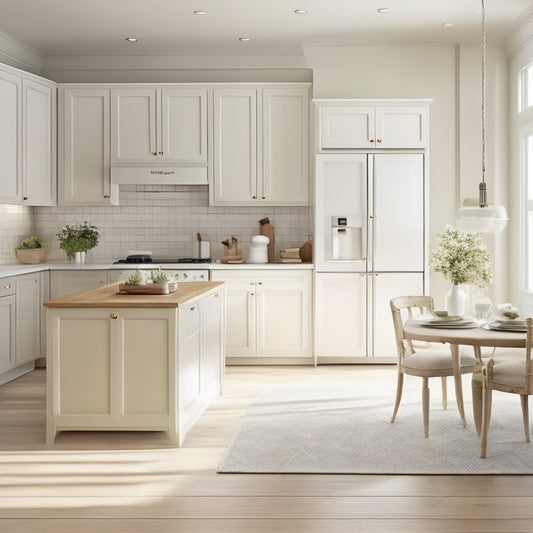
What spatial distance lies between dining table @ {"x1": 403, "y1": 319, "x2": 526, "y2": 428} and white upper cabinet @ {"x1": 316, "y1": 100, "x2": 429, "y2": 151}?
258 centimetres

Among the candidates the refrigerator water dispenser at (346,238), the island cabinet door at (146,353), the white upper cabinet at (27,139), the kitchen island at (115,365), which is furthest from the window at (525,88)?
the white upper cabinet at (27,139)

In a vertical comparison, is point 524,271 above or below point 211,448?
above

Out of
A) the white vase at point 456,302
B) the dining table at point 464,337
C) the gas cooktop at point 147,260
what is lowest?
the dining table at point 464,337

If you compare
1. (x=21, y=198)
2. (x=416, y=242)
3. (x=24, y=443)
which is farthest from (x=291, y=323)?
(x=24, y=443)

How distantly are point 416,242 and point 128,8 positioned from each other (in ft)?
10.4

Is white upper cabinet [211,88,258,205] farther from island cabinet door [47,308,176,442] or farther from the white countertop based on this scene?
island cabinet door [47,308,176,442]

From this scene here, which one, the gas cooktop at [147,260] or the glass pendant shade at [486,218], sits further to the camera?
the gas cooktop at [147,260]

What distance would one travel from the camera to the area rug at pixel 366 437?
4.06 meters

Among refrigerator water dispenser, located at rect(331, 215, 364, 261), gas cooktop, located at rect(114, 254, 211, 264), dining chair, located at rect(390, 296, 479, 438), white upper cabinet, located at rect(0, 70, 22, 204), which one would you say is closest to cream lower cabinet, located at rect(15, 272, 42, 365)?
white upper cabinet, located at rect(0, 70, 22, 204)

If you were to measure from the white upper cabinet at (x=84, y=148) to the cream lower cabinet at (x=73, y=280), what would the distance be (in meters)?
0.74

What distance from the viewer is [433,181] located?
24.0 ft

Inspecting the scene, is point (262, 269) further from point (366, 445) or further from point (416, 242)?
point (366, 445)

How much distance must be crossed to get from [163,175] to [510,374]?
4.04 metres

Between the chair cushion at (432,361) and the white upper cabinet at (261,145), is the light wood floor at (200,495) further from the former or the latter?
the white upper cabinet at (261,145)
